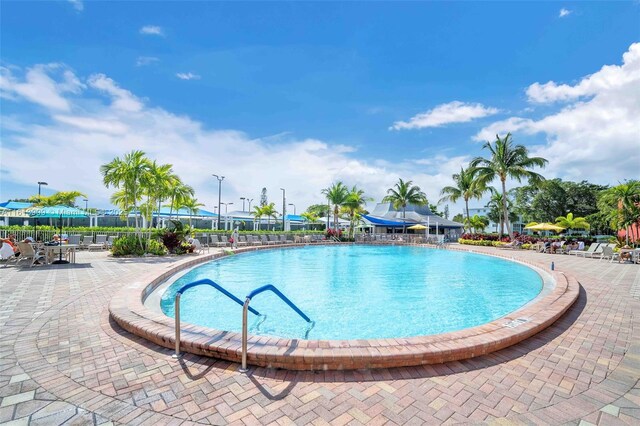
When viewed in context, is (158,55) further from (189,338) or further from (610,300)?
(610,300)

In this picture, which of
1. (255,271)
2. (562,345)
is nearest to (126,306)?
(562,345)

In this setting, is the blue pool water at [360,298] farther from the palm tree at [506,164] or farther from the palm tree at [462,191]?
the palm tree at [462,191]

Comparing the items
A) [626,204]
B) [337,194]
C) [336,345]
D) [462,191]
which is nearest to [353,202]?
[337,194]

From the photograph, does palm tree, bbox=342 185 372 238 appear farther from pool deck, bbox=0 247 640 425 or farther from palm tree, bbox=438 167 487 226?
pool deck, bbox=0 247 640 425

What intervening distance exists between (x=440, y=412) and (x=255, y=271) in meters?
10.4

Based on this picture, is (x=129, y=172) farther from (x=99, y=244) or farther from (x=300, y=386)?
(x=300, y=386)

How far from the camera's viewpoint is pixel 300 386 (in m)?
2.82

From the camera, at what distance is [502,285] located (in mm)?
10055

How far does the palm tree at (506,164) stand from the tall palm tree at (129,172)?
25.6 m

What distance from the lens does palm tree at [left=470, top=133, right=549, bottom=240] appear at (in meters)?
25.1

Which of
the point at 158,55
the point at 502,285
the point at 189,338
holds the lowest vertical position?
the point at 502,285

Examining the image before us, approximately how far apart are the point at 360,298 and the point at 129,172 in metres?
12.1

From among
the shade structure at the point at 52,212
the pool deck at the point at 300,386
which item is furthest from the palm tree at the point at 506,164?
the shade structure at the point at 52,212

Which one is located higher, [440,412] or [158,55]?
[158,55]
